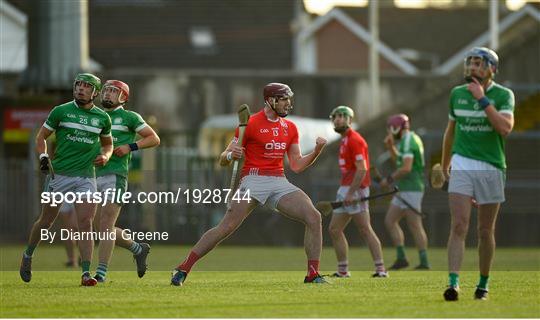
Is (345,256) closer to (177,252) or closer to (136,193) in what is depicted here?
(177,252)

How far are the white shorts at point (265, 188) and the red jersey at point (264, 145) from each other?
0.19 feet

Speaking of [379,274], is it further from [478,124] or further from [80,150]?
[478,124]

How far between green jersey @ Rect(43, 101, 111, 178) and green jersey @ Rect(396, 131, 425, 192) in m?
6.84

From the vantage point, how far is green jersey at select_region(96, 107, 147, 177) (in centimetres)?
→ 1805

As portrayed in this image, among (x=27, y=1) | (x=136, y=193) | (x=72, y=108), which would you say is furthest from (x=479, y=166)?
(x=27, y=1)

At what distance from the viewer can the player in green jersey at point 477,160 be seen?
47.1ft

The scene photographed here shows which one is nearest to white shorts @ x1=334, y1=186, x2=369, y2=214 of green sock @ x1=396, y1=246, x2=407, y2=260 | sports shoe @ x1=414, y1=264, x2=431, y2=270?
sports shoe @ x1=414, y1=264, x2=431, y2=270

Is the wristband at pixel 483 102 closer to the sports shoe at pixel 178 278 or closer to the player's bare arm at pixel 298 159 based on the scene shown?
the player's bare arm at pixel 298 159

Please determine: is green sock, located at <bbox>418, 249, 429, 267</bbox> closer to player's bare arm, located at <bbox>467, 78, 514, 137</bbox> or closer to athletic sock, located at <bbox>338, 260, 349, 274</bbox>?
athletic sock, located at <bbox>338, 260, 349, 274</bbox>

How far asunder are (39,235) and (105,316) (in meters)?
4.43

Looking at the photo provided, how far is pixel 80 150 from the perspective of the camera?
56.0 feet

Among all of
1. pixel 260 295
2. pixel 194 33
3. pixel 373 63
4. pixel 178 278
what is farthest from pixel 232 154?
pixel 194 33

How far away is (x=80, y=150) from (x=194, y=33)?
173 ft

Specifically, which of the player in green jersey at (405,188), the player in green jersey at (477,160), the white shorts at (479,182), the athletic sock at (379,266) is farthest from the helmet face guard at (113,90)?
the player in green jersey at (405,188)
